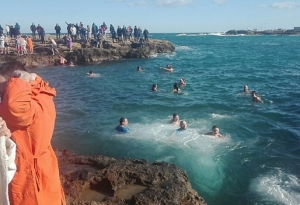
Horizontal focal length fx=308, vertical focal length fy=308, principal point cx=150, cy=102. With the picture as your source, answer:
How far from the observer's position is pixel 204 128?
14539 millimetres

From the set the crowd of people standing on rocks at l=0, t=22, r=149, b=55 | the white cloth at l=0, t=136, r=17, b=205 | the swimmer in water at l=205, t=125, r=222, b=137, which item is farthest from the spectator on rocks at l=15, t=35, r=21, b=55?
the white cloth at l=0, t=136, r=17, b=205

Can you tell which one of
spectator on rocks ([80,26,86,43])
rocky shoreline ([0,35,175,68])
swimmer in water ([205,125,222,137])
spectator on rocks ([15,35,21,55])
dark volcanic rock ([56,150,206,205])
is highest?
spectator on rocks ([80,26,86,43])

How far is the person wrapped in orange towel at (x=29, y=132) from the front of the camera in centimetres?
263

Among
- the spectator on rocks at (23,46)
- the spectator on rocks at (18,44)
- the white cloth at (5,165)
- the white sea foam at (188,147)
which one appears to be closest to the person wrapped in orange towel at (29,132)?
the white cloth at (5,165)

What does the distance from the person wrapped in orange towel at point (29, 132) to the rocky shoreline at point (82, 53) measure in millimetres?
28611

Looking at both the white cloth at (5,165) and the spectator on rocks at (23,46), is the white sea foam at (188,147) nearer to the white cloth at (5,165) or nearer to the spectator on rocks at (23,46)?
the white cloth at (5,165)

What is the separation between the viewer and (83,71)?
31.4m

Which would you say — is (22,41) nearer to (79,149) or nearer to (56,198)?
(79,149)

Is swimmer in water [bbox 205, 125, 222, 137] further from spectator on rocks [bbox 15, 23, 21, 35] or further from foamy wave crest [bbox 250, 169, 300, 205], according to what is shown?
spectator on rocks [bbox 15, 23, 21, 35]

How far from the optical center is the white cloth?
2.40m

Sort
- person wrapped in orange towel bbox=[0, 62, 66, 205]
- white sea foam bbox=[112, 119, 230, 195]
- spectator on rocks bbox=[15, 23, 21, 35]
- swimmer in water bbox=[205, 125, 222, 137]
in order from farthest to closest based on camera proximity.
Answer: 1. spectator on rocks bbox=[15, 23, 21, 35]
2. swimmer in water bbox=[205, 125, 222, 137]
3. white sea foam bbox=[112, 119, 230, 195]
4. person wrapped in orange towel bbox=[0, 62, 66, 205]

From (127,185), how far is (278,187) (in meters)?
4.90

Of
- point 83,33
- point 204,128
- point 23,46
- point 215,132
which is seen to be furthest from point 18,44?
point 215,132

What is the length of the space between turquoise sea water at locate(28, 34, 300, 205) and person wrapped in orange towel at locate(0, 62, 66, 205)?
639cm
